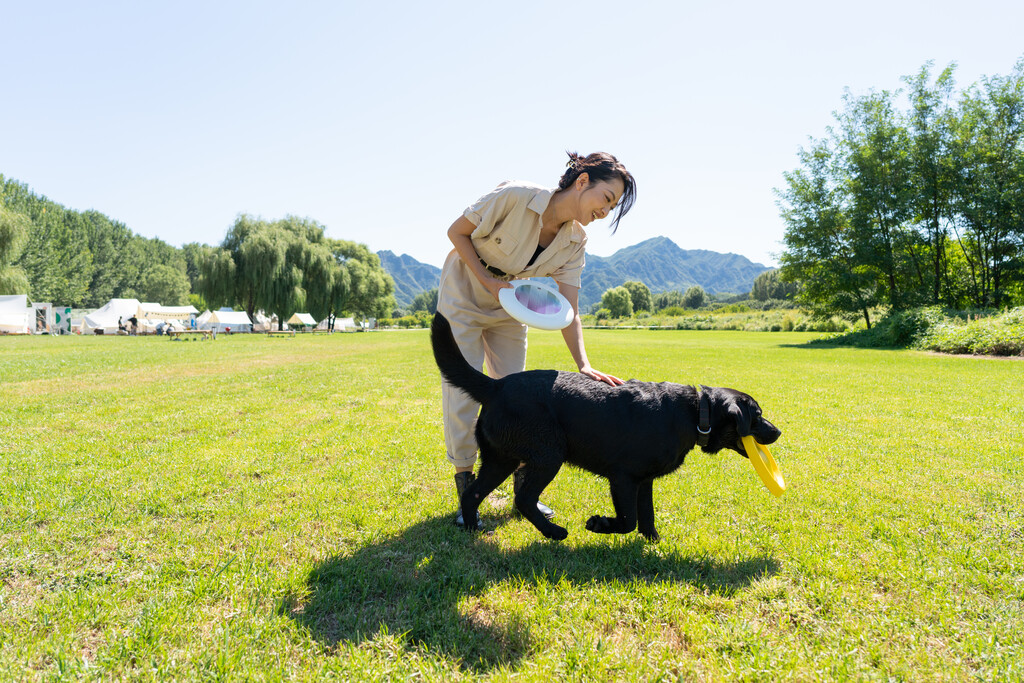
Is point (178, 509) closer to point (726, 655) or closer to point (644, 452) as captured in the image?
point (644, 452)

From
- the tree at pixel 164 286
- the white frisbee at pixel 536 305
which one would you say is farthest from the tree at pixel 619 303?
the white frisbee at pixel 536 305

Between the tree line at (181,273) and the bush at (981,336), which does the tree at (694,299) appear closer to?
the tree line at (181,273)

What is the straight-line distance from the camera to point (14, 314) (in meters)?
35.1

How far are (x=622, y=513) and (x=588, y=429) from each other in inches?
20.0

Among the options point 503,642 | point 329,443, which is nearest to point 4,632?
point 503,642

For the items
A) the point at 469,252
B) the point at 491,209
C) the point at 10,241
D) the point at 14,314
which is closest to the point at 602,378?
the point at 469,252

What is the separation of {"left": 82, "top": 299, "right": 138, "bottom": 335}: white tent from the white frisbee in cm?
5463

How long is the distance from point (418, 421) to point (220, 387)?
15.8 feet

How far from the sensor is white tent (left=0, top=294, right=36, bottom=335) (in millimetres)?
34375

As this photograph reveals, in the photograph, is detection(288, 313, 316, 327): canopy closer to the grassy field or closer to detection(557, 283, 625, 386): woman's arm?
the grassy field

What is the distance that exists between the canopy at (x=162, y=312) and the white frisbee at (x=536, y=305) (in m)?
57.1

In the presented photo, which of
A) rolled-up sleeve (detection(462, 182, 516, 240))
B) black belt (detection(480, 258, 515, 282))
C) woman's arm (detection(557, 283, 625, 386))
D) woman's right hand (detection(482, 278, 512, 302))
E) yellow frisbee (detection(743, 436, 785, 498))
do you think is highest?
rolled-up sleeve (detection(462, 182, 516, 240))

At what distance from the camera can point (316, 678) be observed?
68.6 inches

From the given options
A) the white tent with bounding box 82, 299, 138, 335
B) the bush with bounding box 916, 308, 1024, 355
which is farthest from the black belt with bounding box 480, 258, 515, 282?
the white tent with bounding box 82, 299, 138, 335
